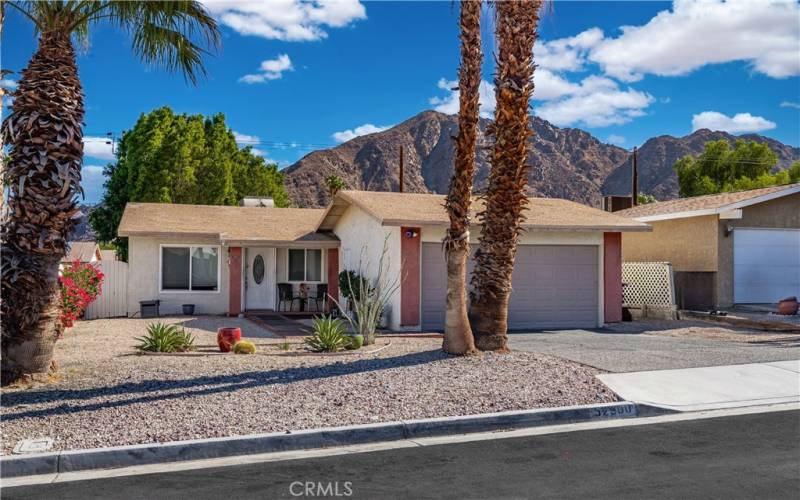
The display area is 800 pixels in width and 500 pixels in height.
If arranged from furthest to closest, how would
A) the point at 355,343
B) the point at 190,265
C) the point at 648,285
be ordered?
the point at 190,265 < the point at 648,285 < the point at 355,343

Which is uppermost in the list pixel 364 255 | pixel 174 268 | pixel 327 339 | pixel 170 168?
pixel 170 168

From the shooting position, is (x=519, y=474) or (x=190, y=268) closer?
(x=519, y=474)

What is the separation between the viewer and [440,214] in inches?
696

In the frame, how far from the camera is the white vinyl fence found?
21891 mm

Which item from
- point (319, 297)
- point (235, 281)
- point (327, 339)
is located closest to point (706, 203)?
point (319, 297)

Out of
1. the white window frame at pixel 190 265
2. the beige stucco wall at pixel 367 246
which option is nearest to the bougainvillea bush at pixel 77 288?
the white window frame at pixel 190 265

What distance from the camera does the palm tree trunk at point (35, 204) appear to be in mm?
9414

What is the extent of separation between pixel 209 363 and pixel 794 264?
61.2ft

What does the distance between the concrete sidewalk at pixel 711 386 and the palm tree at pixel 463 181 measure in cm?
247

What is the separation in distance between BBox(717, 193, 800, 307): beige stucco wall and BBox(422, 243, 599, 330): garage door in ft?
16.5

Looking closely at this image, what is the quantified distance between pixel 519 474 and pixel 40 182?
23.2ft

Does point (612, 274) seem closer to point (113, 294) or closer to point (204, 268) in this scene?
point (204, 268)

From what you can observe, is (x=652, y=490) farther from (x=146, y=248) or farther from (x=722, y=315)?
(x=146, y=248)

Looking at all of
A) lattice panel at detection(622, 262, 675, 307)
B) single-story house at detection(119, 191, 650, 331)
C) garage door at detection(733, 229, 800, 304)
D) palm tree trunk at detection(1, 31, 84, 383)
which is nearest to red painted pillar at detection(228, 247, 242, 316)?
single-story house at detection(119, 191, 650, 331)
